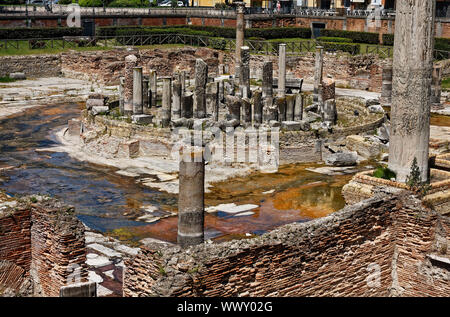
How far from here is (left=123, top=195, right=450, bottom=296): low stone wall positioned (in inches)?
412

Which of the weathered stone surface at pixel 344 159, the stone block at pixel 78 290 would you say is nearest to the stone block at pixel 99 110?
the weathered stone surface at pixel 344 159

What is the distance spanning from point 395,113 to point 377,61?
24.3 metres

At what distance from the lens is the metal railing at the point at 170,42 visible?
43.1 m

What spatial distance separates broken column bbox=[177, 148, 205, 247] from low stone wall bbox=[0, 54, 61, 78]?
28.2 meters

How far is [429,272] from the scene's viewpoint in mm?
13125

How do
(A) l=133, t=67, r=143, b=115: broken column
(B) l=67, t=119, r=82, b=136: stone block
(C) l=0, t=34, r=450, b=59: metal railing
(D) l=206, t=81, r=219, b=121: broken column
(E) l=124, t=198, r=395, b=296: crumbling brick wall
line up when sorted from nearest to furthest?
(E) l=124, t=198, r=395, b=296: crumbling brick wall → (A) l=133, t=67, r=143, b=115: broken column → (D) l=206, t=81, r=219, b=121: broken column → (B) l=67, t=119, r=82, b=136: stone block → (C) l=0, t=34, r=450, b=59: metal railing

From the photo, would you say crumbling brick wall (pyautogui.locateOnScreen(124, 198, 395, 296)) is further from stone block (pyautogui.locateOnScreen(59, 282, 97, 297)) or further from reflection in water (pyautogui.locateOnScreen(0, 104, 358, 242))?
reflection in water (pyautogui.locateOnScreen(0, 104, 358, 242))

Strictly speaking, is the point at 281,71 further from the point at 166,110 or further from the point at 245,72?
the point at 166,110

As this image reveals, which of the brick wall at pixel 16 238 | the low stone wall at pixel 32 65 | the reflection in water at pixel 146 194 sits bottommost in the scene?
the reflection in water at pixel 146 194

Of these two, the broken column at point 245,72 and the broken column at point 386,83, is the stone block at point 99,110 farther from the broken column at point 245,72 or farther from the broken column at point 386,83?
the broken column at point 386,83

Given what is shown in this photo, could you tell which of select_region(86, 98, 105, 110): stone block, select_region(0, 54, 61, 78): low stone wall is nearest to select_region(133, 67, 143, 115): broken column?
select_region(86, 98, 105, 110): stone block

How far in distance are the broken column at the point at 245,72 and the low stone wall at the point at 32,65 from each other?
14.9 m

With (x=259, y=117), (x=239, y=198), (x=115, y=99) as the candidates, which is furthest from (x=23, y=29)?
(x=239, y=198)
